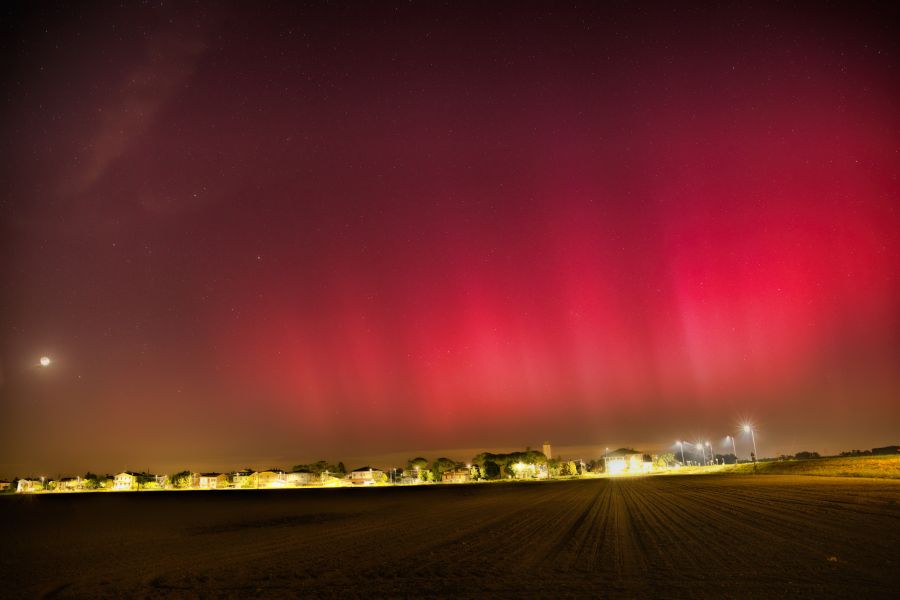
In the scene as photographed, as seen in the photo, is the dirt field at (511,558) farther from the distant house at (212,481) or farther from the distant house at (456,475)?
the distant house at (212,481)

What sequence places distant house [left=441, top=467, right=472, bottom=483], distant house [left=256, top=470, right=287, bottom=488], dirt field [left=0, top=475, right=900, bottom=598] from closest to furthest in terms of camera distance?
dirt field [left=0, top=475, right=900, bottom=598] → distant house [left=441, top=467, right=472, bottom=483] → distant house [left=256, top=470, right=287, bottom=488]

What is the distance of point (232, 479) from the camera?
199 m

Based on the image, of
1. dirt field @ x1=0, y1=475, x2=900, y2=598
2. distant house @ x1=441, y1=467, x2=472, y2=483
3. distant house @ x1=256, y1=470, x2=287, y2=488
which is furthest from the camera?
distant house @ x1=256, y1=470, x2=287, y2=488

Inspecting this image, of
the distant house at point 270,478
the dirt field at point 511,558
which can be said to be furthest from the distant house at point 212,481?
the dirt field at point 511,558

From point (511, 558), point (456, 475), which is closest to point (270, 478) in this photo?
point (456, 475)

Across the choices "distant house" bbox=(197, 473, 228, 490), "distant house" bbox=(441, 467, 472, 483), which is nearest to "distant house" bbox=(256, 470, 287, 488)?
"distant house" bbox=(197, 473, 228, 490)

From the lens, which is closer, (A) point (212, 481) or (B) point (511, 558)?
(B) point (511, 558)

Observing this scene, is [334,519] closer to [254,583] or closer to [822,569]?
[254,583]

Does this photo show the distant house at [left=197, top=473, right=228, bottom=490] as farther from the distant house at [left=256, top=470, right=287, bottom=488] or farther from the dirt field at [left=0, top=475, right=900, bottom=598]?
the dirt field at [left=0, top=475, right=900, bottom=598]

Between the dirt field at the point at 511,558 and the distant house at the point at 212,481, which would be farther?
the distant house at the point at 212,481

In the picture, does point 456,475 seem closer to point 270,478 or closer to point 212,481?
point 270,478

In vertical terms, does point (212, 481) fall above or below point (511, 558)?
below

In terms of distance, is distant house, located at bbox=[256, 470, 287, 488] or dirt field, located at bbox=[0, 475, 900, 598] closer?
dirt field, located at bbox=[0, 475, 900, 598]

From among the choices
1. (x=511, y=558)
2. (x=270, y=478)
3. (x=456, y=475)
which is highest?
(x=511, y=558)
